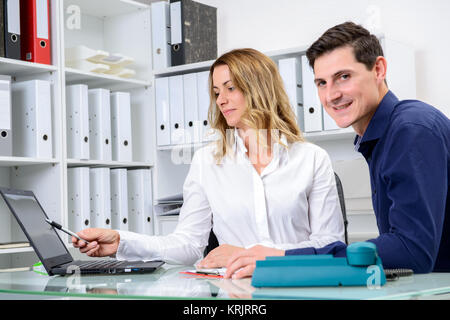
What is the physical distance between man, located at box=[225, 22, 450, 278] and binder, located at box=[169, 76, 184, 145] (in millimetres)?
1737

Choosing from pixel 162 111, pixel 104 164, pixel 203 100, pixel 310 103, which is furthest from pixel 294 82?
pixel 104 164

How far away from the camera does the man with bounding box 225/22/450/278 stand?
3.67 ft

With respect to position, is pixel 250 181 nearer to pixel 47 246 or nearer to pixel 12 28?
pixel 47 246

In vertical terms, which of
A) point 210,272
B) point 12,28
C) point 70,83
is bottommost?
point 210,272

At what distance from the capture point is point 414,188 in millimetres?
1117

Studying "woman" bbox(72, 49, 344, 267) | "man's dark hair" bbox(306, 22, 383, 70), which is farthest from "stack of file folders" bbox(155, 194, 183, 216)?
"man's dark hair" bbox(306, 22, 383, 70)

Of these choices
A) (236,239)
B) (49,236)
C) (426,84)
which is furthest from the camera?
(426,84)

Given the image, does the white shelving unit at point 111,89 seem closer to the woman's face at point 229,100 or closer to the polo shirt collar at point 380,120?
the woman's face at point 229,100

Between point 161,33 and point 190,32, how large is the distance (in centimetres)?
15

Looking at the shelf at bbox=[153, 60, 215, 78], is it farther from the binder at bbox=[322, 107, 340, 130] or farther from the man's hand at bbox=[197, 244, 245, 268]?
the man's hand at bbox=[197, 244, 245, 268]
